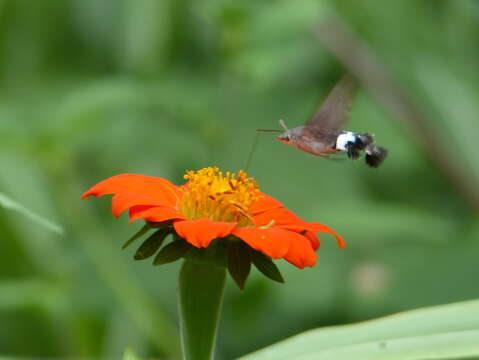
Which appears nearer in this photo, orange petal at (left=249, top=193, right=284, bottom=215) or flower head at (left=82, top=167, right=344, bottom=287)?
flower head at (left=82, top=167, right=344, bottom=287)

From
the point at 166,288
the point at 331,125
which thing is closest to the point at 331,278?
the point at 166,288

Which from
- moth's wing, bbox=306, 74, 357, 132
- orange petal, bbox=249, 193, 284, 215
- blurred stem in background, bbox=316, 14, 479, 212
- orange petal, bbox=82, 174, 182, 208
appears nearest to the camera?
orange petal, bbox=82, 174, 182, 208

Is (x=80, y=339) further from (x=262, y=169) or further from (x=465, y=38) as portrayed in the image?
(x=465, y=38)

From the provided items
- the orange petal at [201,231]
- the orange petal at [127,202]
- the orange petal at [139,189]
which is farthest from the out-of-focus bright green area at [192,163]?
the orange petal at [201,231]

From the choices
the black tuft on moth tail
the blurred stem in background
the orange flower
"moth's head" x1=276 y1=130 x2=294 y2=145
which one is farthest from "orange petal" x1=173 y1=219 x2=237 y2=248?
the blurred stem in background

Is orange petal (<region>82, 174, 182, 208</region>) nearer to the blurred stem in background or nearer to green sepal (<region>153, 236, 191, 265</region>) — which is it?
green sepal (<region>153, 236, 191, 265</region>)

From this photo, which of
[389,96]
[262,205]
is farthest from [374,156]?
[389,96]
